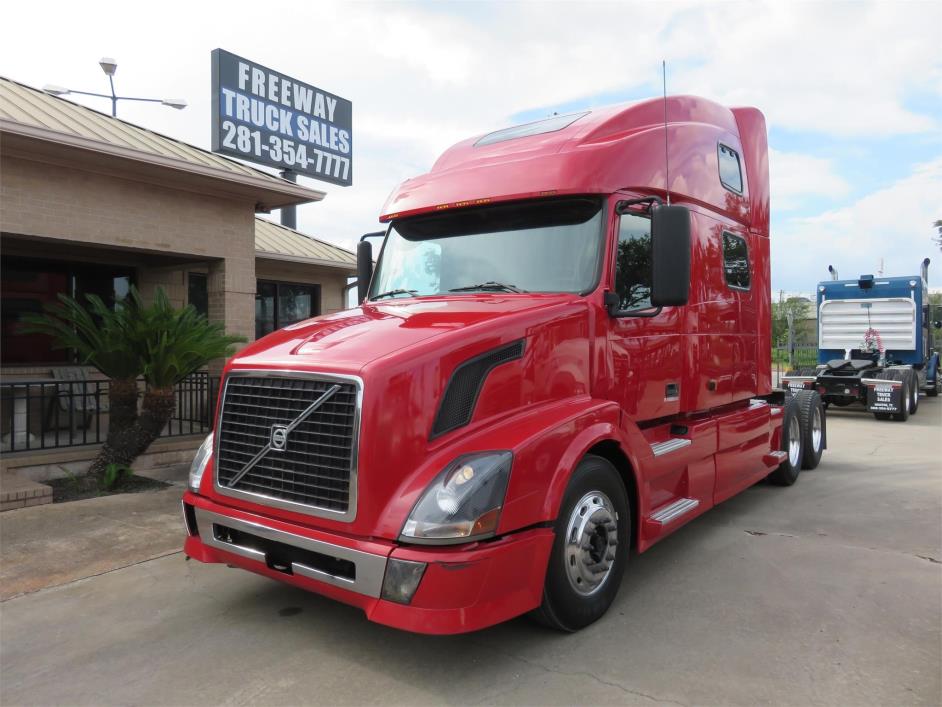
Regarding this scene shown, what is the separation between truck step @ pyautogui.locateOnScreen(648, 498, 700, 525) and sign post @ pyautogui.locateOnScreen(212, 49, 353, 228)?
1461cm

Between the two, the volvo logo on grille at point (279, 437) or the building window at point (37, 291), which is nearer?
the volvo logo on grille at point (279, 437)

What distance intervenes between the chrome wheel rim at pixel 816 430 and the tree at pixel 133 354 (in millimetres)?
7209

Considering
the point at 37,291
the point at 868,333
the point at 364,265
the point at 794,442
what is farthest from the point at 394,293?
the point at 868,333

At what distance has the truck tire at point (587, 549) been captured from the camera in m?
3.45

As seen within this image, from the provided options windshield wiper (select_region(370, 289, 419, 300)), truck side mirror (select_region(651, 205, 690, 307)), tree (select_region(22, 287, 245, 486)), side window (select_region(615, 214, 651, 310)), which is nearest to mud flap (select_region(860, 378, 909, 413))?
side window (select_region(615, 214, 651, 310))

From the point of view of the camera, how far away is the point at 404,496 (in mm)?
3045

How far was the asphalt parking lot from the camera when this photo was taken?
3.08 m

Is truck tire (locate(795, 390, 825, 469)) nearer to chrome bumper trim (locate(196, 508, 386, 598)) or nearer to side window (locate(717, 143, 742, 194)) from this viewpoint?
side window (locate(717, 143, 742, 194))

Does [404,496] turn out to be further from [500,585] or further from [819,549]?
[819,549]

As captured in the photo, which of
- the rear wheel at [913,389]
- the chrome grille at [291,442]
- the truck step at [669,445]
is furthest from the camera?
the rear wheel at [913,389]

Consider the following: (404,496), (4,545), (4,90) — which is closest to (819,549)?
(404,496)

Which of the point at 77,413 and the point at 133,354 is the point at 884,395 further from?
the point at 77,413

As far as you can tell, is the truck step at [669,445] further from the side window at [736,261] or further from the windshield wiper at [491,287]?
the side window at [736,261]

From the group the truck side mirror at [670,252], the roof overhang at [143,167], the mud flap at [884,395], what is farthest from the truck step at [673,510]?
the mud flap at [884,395]
